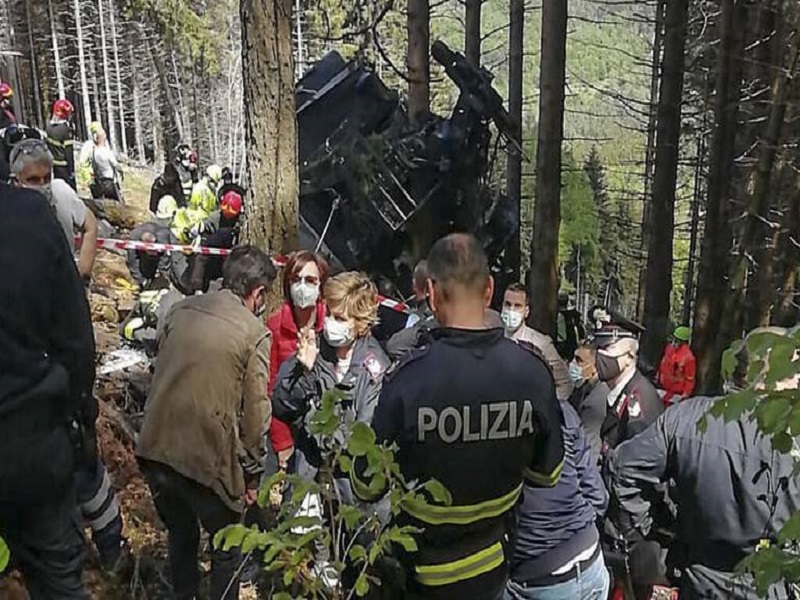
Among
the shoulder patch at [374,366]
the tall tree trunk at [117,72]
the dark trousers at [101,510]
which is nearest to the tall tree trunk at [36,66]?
the tall tree trunk at [117,72]

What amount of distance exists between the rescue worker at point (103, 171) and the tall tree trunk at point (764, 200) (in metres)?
12.7

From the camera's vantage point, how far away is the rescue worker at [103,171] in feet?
57.0

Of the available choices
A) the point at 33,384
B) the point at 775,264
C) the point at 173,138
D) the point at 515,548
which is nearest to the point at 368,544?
the point at 515,548

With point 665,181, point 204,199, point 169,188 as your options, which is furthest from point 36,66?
point 665,181

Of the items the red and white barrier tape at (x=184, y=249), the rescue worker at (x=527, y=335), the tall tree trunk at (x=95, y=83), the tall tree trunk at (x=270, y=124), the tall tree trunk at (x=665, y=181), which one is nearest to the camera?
the rescue worker at (x=527, y=335)

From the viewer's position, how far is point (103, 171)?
57.5 ft

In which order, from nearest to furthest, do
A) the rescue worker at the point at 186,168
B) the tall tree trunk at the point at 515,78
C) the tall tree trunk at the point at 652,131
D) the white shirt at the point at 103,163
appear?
1. the rescue worker at the point at 186,168
2. the white shirt at the point at 103,163
3. the tall tree trunk at the point at 515,78
4. the tall tree trunk at the point at 652,131

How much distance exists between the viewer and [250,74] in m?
5.55

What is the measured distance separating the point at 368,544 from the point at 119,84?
44.5 meters

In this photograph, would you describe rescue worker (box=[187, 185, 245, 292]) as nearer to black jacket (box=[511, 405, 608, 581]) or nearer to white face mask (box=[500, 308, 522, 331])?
white face mask (box=[500, 308, 522, 331])

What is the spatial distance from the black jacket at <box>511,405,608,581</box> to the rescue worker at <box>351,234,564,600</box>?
289mm

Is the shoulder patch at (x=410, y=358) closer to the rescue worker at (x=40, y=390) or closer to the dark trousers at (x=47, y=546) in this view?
the rescue worker at (x=40, y=390)

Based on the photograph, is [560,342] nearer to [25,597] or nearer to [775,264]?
[775,264]

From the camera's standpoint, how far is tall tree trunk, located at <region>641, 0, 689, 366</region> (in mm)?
12695
